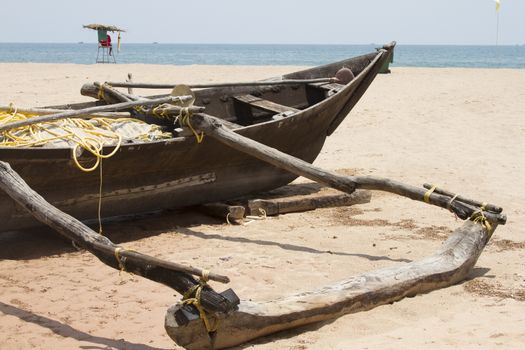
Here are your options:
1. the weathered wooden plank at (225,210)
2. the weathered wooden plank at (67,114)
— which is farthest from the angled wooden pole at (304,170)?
the weathered wooden plank at (225,210)

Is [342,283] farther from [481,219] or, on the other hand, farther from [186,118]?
[186,118]

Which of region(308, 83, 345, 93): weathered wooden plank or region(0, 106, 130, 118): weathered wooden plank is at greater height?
region(308, 83, 345, 93): weathered wooden plank

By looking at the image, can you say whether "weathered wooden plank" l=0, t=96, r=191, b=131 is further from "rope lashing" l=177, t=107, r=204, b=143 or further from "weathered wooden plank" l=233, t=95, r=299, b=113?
"weathered wooden plank" l=233, t=95, r=299, b=113

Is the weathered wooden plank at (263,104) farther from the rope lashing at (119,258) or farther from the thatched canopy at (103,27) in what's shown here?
the thatched canopy at (103,27)

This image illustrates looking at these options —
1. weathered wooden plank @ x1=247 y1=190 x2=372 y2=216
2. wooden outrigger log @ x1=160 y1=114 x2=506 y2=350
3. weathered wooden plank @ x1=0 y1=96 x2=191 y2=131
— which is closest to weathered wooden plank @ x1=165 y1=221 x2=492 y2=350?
wooden outrigger log @ x1=160 y1=114 x2=506 y2=350

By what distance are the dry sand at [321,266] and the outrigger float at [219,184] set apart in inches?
6.3

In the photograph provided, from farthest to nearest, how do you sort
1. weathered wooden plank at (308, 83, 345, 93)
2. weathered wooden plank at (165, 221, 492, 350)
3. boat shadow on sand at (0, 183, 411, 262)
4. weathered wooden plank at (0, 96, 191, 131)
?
1. weathered wooden plank at (308, 83, 345, 93)
2. boat shadow on sand at (0, 183, 411, 262)
3. weathered wooden plank at (0, 96, 191, 131)
4. weathered wooden plank at (165, 221, 492, 350)

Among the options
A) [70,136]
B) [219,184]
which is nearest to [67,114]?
[70,136]

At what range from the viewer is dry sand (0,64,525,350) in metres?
3.67

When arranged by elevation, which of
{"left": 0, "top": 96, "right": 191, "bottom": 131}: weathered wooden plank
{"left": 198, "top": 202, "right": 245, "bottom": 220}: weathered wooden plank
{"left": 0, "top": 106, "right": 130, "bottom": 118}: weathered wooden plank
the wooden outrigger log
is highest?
{"left": 0, "top": 96, "right": 191, "bottom": 131}: weathered wooden plank

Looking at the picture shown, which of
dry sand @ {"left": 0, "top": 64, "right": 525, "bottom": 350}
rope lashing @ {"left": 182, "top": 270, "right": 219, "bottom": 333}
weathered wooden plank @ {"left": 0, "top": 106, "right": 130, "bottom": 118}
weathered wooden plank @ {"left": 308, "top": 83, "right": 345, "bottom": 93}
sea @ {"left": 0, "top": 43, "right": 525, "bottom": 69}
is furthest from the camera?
sea @ {"left": 0, "top": 43, "right": 525, "bottom": 69}

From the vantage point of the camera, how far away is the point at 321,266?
4875mm

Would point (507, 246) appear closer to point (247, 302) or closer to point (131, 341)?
point (247, 302)

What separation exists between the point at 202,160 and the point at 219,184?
373 mm
